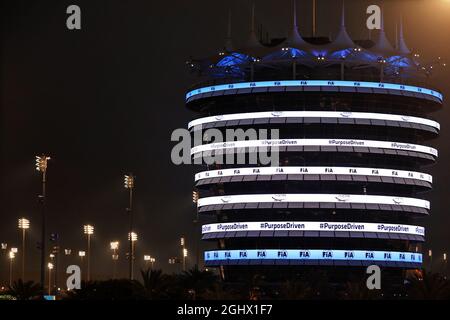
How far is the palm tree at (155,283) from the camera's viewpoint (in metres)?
112

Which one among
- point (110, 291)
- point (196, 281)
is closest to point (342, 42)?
point (196, 281)

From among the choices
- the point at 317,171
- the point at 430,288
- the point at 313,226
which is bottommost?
the point at 430,288

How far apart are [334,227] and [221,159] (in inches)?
749

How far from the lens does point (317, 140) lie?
5891 inches

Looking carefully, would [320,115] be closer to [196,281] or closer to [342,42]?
[342,42]

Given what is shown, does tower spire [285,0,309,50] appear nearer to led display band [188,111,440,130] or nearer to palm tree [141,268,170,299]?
led display band [188,111,440,130]

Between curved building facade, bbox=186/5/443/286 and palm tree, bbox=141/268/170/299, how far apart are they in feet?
126

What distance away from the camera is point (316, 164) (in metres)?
150

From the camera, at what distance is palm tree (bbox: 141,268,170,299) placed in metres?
112

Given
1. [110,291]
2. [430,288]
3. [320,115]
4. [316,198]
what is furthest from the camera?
[320,115]

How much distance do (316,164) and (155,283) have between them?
4424 centimetres
